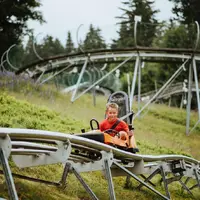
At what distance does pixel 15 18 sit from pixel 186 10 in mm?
12541

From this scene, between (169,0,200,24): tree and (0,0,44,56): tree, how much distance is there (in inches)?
397

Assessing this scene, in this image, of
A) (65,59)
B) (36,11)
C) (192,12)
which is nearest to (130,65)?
(192,12)

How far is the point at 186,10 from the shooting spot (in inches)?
1266

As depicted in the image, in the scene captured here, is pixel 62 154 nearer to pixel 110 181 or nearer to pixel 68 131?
pixel 110 181

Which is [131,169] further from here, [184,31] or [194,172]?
[184,31]

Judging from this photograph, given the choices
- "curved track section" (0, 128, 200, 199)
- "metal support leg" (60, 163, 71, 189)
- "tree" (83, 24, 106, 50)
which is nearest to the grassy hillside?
"metal support leg" (60, 163, 71, 189)

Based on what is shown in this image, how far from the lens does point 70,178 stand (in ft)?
22.3

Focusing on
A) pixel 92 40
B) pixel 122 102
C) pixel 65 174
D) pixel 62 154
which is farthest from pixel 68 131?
pixel 92 40

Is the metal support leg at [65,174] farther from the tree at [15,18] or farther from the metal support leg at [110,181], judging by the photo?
the tree at [15,18]

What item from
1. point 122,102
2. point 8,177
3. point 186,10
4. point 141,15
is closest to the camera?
point 8,177

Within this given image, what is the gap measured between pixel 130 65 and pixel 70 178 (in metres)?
42.7

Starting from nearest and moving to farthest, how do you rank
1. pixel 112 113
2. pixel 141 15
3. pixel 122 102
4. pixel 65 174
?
pixel 65 174
pixel 112 113
pixel 122 102
pixel 141 15

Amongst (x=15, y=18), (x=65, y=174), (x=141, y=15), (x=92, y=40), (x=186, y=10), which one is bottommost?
(x=65, y=174)

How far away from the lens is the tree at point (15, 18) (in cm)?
2641
